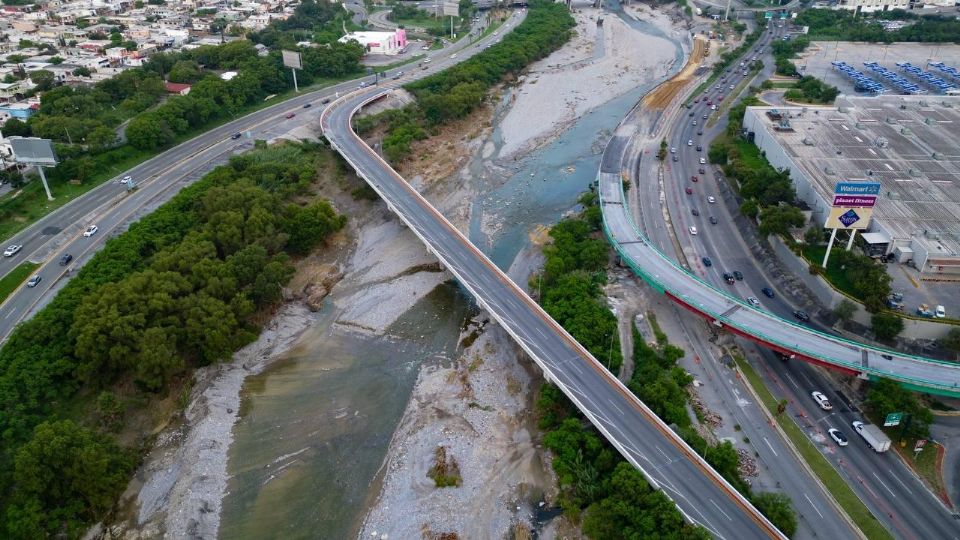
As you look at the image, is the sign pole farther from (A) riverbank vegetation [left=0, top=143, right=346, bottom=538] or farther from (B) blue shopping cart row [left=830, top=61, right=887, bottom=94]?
(B) blue shopping cart row [left=830, top=61, right=887, bottom=94]

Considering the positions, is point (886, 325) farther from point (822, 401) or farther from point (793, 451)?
point (793, 451)

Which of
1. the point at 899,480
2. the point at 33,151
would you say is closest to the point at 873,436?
the point at 899,480

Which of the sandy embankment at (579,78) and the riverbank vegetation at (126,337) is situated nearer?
the riverbank vegetation at (126,337)

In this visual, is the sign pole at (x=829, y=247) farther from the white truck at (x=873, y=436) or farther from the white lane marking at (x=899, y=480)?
the white lane marking at (x=899, y=480)

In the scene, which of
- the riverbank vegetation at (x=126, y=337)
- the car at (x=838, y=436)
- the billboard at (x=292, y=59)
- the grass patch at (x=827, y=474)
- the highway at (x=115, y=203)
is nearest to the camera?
the grass patch at (x=827, y=474)

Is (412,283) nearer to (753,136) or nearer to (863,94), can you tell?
(753,136)

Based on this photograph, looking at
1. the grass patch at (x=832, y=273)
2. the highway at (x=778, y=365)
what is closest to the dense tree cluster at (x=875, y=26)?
the highway at (x=778, y=365)

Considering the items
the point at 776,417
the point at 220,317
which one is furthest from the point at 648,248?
the point at 220,317
